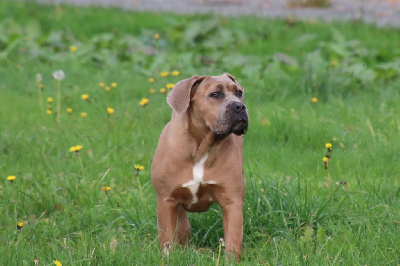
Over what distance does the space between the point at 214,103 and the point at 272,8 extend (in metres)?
8.81

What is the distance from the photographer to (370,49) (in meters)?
9.11

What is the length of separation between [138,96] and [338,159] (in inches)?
109

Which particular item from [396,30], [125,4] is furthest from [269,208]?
[125,4]

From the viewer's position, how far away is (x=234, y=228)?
14.0 feet

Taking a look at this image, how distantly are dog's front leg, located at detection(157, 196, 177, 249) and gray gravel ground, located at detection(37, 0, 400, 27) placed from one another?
24.1 ft

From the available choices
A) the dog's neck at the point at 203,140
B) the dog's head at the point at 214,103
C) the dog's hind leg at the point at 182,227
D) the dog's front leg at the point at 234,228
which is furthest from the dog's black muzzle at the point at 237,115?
the dog's hind leg at the point at 182,227

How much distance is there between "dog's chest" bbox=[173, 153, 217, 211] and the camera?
4.27 meters

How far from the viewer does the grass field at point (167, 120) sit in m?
4.41

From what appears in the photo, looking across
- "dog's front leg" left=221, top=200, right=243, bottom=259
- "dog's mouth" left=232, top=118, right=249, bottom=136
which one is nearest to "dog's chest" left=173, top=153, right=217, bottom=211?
"dog's front leg" left=221, top=200, right=243, bottom=259

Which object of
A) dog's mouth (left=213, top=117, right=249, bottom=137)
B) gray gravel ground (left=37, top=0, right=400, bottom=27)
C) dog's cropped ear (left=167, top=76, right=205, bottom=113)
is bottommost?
dog's mouth (left=213, top=117, right=249, bottom=137)

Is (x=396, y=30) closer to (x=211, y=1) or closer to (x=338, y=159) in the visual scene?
(x=211, y=1)

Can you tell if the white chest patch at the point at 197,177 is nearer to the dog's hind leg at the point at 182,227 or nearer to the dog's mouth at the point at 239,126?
the dog's mouth at the point at 239,126

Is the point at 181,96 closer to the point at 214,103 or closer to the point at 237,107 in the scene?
the point at 214,103

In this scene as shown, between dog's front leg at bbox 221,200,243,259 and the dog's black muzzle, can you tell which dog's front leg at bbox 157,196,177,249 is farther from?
the dog's black muzzle
